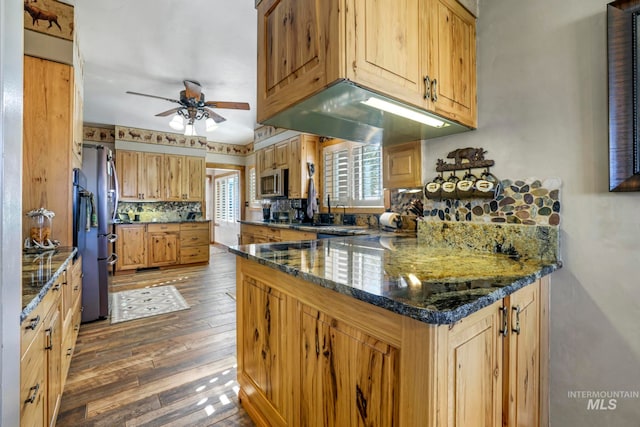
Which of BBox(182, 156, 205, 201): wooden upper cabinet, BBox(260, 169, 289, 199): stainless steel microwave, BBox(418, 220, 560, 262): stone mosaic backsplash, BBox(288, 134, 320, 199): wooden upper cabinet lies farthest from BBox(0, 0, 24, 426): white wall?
BBox(182, 156, 205, 201): wooden upper cabinet

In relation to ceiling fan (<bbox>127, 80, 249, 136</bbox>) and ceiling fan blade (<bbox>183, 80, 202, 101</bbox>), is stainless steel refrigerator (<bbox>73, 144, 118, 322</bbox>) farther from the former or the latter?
ceiling fan blade (<bbox>183, 80, 202, 101</bbox>)

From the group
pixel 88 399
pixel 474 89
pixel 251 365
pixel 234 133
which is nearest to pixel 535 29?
pixel 474 89

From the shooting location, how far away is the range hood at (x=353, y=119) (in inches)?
48.9

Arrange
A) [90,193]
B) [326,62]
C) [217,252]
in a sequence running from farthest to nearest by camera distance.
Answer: [217,252]
[90,193]
[326,62]

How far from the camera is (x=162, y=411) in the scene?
1.66 meters

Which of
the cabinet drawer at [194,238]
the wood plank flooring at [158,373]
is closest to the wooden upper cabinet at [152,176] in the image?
the cabinet drawer at [194,238]

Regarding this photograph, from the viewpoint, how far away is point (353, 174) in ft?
12.7

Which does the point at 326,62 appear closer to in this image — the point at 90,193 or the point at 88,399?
the point at 88,399

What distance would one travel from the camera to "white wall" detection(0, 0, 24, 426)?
0.54 meters

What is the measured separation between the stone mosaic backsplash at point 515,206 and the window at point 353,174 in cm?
174

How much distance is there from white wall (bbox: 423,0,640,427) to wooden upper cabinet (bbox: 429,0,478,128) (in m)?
0.14

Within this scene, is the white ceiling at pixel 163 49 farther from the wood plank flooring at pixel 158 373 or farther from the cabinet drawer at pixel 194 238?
the wood plank flooring at pixel 158 373

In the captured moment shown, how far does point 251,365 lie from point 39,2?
306 cm

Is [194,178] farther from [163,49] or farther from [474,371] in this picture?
[474,371]
